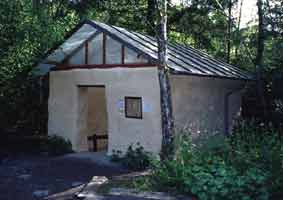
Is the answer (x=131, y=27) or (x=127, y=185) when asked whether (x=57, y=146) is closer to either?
(x=127, y=185)

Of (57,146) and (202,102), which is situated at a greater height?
(202,102)

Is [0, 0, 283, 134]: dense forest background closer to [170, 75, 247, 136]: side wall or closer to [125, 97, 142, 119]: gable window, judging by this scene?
[170, 75, 247, 136]: side wall

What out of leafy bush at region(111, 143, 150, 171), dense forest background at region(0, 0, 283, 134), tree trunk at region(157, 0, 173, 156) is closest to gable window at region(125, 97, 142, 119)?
leafy bush at region(111, 143, 150, 171)

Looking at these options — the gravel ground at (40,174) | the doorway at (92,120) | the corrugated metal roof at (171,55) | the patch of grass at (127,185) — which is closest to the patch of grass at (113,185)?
the patch of grass at (127,185)

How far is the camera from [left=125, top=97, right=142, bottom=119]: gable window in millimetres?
11359

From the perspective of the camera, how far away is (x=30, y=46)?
1212 centimetres

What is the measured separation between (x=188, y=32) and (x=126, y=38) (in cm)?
Answer: 1084

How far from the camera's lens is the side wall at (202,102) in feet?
36.7

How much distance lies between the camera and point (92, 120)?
1427cm

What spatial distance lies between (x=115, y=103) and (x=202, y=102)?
2609 millimetres

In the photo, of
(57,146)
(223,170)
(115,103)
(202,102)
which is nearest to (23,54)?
(57,146)

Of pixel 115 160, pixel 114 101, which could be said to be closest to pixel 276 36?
pixel 114 101

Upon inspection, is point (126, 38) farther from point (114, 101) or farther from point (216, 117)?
point (216, 117)

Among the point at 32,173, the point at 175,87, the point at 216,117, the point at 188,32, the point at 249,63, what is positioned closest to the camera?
the point at 32,173
